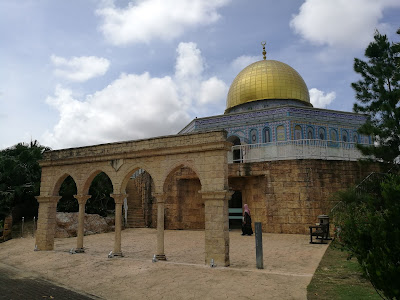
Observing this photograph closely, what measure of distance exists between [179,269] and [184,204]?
8058 millimetres

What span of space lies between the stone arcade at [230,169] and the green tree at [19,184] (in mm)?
5573

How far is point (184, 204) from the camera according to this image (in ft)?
51.0

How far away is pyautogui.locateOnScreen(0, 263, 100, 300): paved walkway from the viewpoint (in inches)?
245

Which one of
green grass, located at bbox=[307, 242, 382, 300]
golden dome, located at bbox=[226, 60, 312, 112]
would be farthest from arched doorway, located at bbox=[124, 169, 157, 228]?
green grass, located at bbox=[307, 242, 382, 300]

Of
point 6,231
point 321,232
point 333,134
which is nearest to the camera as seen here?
point 321,232

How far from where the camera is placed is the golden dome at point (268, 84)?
22312mm

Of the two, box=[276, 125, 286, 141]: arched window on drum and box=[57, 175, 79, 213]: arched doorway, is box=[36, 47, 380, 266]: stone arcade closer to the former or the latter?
box=[276, 125, 286, 141]: arched window on drum

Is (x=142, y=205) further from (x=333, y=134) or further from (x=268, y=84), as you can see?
(x=333, y=134)

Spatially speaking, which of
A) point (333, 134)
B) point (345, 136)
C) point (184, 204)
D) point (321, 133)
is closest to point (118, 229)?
point (184, 204)

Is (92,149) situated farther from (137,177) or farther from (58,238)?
(137,177)

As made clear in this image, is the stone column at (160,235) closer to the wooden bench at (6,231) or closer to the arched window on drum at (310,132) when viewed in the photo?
the wooden bench at (6,231)

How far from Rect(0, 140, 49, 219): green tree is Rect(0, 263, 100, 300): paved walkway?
343 inches

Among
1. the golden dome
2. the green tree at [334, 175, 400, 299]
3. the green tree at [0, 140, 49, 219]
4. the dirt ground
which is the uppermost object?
the golden dome

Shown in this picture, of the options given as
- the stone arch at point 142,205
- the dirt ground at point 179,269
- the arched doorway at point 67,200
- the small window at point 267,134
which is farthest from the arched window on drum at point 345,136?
the arched doorway at point 67,200
